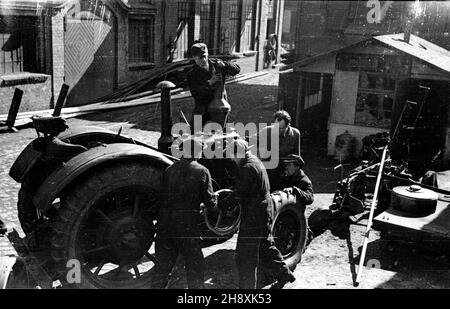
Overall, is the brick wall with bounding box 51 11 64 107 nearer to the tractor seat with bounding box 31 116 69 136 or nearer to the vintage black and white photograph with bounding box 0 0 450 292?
the vintage black and white photograph with bounding box 0 0 450 292

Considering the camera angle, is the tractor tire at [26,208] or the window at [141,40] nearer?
the tractor tire at [26,208]

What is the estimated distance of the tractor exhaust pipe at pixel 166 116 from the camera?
5.52 m

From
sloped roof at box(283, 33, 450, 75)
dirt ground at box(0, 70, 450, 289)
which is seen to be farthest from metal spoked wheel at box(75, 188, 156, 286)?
sloped roof at box(283, 33, 450, 75)

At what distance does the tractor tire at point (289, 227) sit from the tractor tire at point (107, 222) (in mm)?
1459

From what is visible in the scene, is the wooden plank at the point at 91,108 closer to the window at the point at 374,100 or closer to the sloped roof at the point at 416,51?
the sloped roof at the point at 416,51

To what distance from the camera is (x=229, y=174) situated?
598 centimetres

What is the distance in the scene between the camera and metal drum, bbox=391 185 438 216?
645 centimetres

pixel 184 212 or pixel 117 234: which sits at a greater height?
pixel 184 212

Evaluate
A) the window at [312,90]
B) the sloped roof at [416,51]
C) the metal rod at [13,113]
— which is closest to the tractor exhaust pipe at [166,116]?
the sloped roof at [416,51]

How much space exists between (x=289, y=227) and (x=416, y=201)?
1.82 m

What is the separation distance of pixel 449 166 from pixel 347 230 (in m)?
5.05

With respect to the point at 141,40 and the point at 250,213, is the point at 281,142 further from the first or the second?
the point at 141,40

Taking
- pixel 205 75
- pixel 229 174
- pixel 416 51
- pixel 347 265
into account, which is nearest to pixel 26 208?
pixel 229 174
